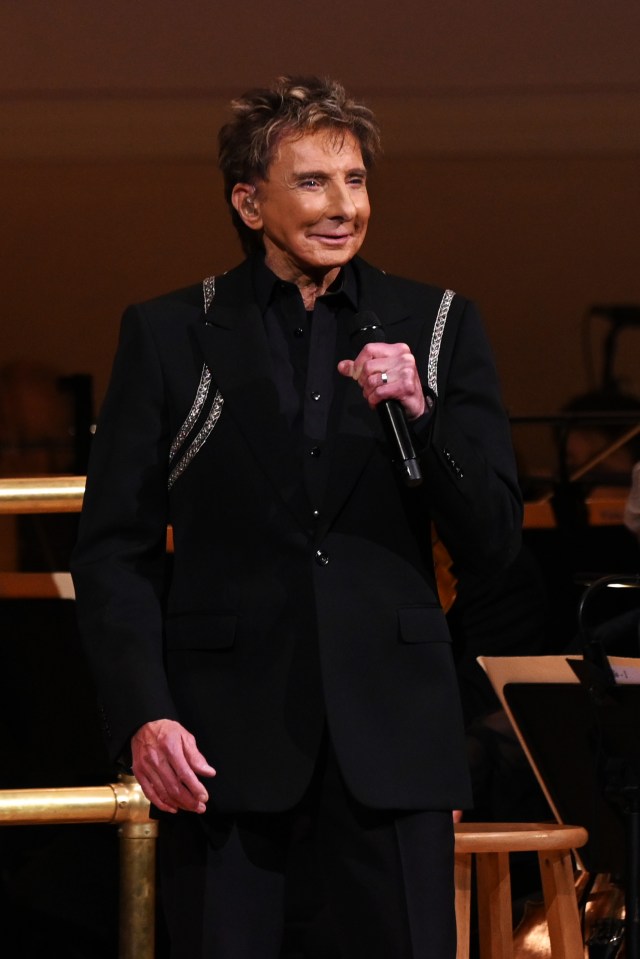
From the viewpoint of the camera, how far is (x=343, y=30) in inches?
179

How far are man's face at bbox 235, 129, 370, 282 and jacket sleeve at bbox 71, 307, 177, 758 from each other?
0.18 metres

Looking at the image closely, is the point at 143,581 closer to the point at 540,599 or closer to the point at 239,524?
the point at 239,524

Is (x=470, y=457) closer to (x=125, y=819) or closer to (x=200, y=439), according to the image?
(x=200, y=439)

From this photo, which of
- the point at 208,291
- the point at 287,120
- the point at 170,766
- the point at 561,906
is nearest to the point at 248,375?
the point at 208,291

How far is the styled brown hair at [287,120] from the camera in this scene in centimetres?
158

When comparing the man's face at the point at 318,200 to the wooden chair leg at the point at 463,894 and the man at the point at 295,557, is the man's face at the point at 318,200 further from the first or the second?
the wooden chair leg at the point at 463,894

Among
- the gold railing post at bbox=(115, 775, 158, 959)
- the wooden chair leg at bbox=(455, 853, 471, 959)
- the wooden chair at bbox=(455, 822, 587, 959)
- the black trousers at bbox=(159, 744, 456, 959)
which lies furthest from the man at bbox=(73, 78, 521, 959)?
the wooden chair leg at bbox=(455, 853, 471, 959)

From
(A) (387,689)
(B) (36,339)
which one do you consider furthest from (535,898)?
(B) (36,339)

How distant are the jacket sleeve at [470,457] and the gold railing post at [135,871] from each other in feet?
2.33

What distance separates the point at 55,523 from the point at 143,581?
9.16ft

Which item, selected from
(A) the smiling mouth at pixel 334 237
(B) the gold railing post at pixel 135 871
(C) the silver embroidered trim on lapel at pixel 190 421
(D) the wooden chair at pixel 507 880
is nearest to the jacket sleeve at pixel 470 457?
(A) the smiling mouth at pixel 334 237

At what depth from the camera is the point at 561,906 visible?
230 cm

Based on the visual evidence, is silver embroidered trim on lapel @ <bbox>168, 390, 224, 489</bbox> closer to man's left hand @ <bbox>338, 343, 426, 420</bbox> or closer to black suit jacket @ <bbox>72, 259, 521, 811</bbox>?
black suit jacket @ <bbox>72, 259, 521, 811</bbox>

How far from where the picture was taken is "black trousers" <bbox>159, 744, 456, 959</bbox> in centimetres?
140
